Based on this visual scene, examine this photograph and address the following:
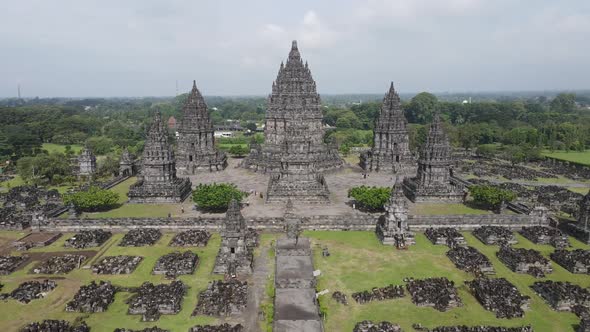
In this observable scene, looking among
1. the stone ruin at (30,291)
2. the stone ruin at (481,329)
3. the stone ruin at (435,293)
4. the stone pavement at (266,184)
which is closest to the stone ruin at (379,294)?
the stone ruin at (435,293)

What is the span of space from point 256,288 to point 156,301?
759 cm

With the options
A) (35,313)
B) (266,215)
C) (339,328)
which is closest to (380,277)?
(339,328)

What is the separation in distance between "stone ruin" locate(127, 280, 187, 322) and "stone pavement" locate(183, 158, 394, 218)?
18530mm

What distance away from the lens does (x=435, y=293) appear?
30.6 meters

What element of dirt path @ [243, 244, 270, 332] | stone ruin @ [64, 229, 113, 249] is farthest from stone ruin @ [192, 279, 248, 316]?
stone ruin @ [64, 229, 113, 249]

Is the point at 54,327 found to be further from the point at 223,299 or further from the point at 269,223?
the point at 269,223

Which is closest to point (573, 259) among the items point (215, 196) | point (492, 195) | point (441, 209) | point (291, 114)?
point (492, 195)

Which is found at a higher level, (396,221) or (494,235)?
(396,221)

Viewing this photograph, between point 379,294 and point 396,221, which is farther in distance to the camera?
point 396,221

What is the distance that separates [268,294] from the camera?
31.2 metres

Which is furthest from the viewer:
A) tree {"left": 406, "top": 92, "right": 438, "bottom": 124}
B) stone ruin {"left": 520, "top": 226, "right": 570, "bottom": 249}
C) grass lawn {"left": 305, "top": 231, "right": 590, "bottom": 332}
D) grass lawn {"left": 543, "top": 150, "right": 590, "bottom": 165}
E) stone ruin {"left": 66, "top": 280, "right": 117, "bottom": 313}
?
tree {"left": 406, "top": 92, "right": 438, "bottom": 124}

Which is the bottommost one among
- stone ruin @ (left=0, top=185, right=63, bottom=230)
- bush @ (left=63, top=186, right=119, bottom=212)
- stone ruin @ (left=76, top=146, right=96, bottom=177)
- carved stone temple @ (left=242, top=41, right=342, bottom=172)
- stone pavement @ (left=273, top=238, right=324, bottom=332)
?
→ stone pavement @ (left=273, top=238, right=324, bottom=332)

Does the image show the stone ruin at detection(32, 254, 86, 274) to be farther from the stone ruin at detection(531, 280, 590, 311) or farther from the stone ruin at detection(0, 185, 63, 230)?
the stone ruin at detection(531, 280, 590, 311)

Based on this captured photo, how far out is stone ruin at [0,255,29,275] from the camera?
114 ft
